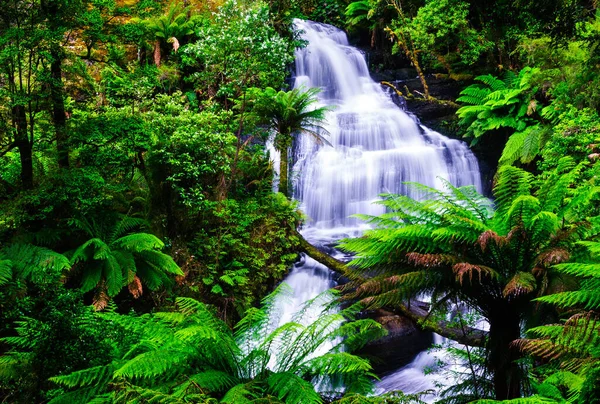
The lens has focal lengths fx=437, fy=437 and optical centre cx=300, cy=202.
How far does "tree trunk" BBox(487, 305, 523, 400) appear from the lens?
3.41 metres

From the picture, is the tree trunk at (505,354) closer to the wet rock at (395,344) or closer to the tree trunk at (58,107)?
the wet rock at (395,344)

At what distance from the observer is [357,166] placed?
12242 mm

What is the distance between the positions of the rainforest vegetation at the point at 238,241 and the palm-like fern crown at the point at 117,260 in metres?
0.03

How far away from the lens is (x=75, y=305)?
11.0ft

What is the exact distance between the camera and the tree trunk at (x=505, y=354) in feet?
11.2

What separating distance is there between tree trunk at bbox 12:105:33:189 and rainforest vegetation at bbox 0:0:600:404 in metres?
0.02

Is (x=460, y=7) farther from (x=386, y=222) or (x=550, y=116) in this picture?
(x=386, y=222)

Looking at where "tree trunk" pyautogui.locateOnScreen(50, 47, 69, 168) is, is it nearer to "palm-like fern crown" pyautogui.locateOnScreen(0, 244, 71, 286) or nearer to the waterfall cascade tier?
"palm-like fern crown" pyautogui.locateOnScreen(0, 244, 71, 286)

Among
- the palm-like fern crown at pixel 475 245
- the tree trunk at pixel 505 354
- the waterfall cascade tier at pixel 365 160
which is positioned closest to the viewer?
the palm-like fern crown at pixel 475 245

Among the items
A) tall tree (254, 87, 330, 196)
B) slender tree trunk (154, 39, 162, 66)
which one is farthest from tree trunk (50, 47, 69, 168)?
slender tree trunk (154, 39, 162, 66)

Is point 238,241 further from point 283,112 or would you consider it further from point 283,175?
point 283,112

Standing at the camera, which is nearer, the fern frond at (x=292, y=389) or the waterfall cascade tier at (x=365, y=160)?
the fern frond at (x=292, y=389)

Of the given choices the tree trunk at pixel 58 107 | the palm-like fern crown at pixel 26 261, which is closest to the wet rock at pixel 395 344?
the palm-like fern crown at pixel 26 261

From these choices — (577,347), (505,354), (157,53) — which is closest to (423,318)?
(505,354)
